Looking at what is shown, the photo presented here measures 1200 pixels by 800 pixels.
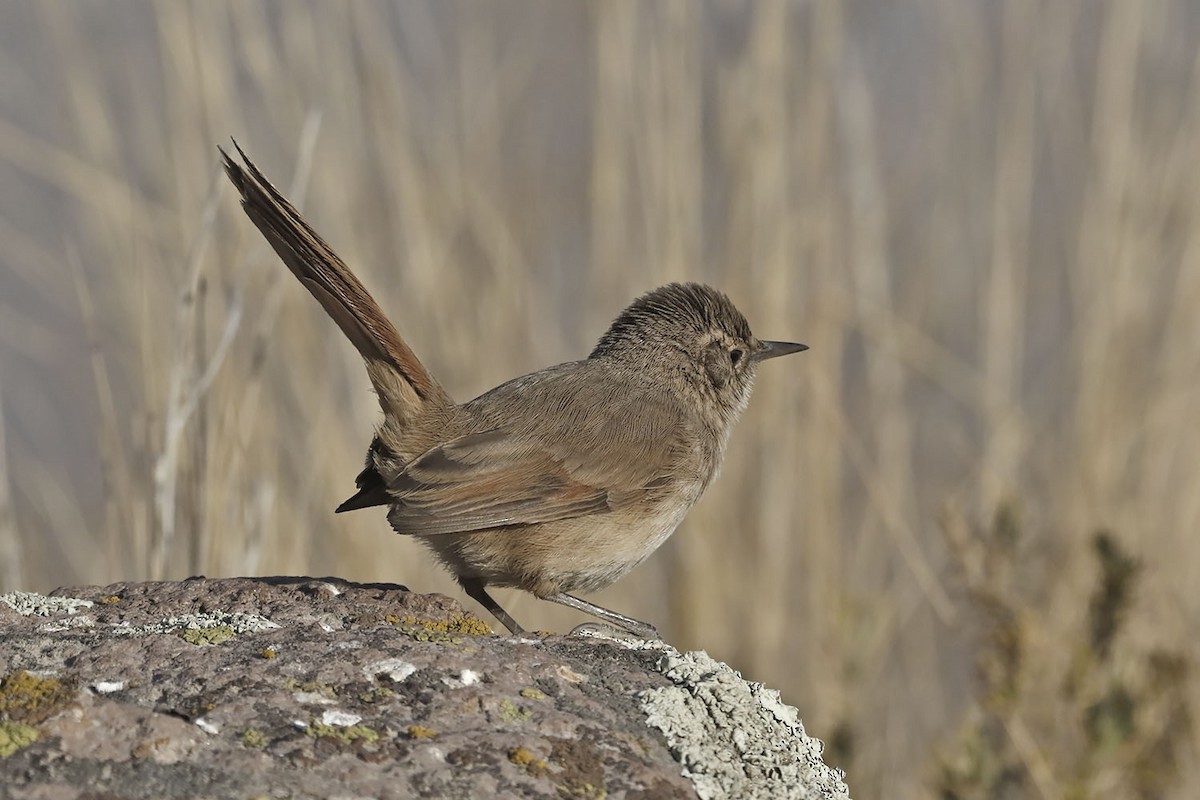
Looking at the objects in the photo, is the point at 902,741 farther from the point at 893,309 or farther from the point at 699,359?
the point at 699,359

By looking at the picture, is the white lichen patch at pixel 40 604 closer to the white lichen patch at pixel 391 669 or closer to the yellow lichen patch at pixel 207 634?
the yellow lichen patch at pixel 207 634

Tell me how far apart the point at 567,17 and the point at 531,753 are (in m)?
8.25

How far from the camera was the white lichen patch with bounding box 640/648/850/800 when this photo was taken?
243 centimetres

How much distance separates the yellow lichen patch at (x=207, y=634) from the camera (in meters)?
2.55

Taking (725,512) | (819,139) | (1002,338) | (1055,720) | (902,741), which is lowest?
(902,741)

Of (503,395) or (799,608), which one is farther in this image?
(799,608)

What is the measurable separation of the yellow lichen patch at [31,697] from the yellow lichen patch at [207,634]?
13.2 inches

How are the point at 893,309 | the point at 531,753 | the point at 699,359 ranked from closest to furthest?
1. the point at 531,753
2. the point at 699,359
3. the point at 893,309

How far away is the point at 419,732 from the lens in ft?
7.45

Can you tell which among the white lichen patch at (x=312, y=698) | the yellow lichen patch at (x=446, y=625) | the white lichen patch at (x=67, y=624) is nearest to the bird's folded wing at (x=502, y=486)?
the yellow lichen patch at (x=446, y=625)

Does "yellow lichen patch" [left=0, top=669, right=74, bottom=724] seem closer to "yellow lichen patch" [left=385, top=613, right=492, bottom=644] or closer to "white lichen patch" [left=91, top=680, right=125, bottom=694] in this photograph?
"white lichen patch" [left=91, top=680, right=125, bottom=694]

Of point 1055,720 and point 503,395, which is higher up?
point 503,395

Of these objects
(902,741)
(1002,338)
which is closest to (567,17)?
(1002,338)

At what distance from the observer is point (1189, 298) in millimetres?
5918
